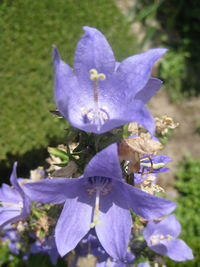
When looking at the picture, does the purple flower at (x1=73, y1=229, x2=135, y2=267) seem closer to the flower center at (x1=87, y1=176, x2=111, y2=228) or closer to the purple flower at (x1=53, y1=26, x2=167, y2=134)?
the flower center at (x1=87, y1=176, x2=111, y2=228)

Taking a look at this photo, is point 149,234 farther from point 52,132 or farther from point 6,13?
point 6,13

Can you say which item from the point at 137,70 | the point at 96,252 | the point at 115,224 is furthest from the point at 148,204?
the point at 96,252

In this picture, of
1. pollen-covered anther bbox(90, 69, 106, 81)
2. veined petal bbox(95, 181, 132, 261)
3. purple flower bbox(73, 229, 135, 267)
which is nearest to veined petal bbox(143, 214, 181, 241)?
purple flower bbox(73, 229, 135, 267)

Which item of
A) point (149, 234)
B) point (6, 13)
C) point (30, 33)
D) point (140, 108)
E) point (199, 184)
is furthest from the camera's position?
point (199, 184)

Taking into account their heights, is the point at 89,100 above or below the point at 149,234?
above

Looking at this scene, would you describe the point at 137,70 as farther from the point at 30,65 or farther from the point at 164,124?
the point at 30,65

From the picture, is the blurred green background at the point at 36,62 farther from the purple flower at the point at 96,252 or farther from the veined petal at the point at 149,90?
the veined petal at the point at 149,90

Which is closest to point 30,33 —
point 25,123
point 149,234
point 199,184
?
point 25,123
